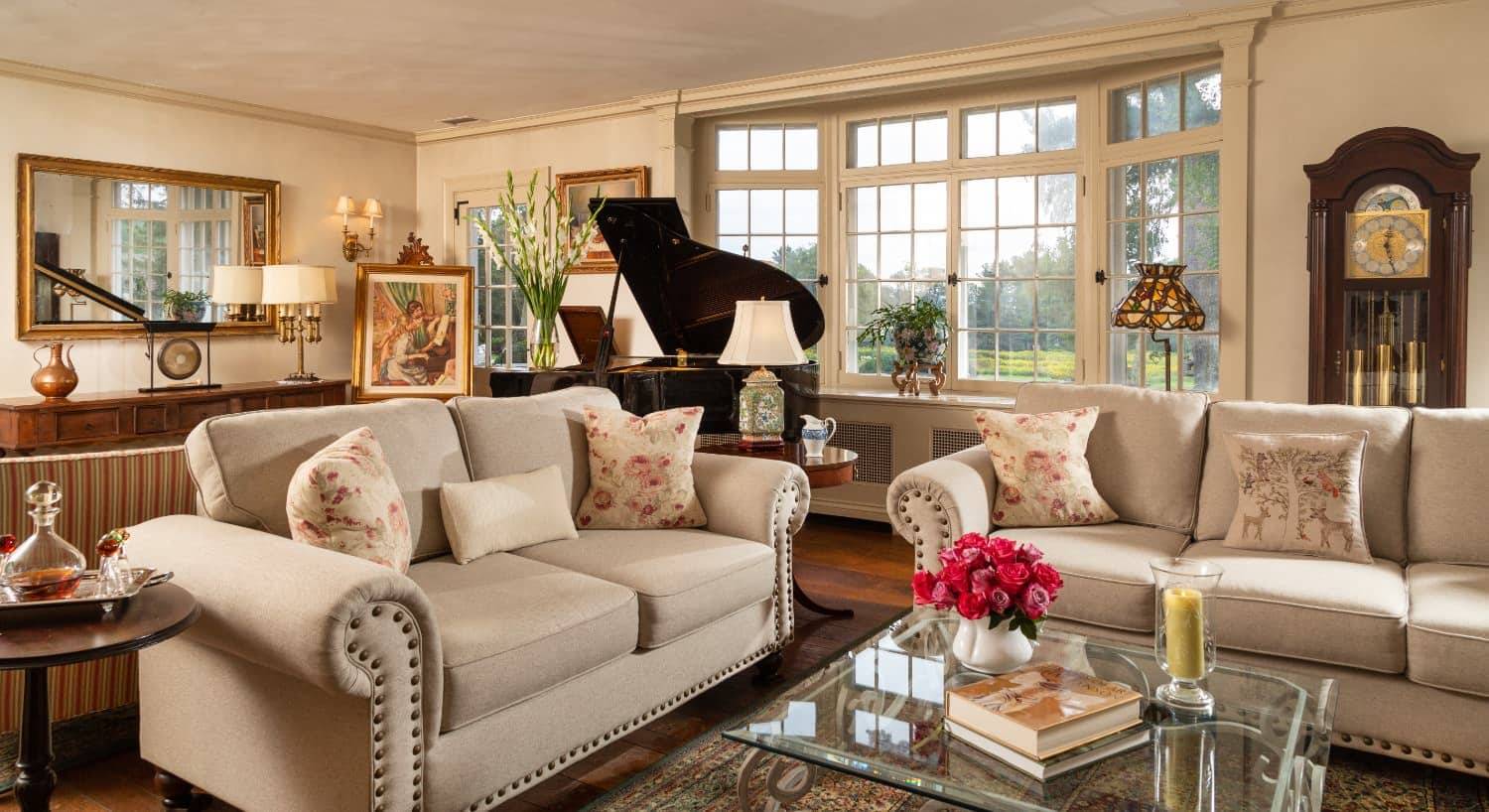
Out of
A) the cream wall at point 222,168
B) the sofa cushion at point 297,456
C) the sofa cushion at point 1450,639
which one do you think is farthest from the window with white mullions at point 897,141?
the sofa cushion at point 1450,639

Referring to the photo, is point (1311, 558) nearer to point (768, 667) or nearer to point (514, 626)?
point (768, 667)

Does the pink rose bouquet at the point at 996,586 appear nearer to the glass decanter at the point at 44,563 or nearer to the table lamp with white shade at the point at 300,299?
the glass decanter at the point at 44,563

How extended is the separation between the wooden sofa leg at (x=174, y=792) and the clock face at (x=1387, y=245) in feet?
14.0

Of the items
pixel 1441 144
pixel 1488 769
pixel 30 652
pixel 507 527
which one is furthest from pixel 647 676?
pixel 1441 144

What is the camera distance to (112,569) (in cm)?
193

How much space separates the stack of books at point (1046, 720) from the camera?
1727mm

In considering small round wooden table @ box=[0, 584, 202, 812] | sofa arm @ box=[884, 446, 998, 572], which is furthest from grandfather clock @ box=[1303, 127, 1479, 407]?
small round wooden table @ box=[0, 584, 202, 812]

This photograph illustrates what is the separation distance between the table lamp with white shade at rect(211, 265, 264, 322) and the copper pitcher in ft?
3.10

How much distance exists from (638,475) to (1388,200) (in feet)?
10.1

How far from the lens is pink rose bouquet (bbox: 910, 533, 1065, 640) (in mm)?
2020


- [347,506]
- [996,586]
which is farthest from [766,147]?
[996,586]

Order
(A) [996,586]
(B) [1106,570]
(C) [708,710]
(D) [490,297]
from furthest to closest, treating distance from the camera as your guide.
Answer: (D) [490,297], (C) [708,710], (B) [1106,570], (A) [996,586]

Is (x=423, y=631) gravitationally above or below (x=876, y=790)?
above

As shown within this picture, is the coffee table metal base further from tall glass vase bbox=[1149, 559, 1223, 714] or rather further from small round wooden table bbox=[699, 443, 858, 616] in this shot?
small round wooden table bbox=[699, 443, 858, 616]
